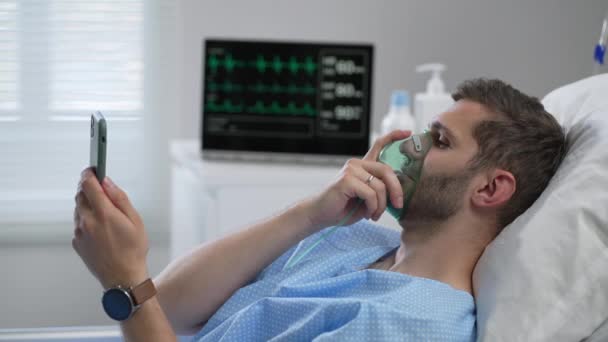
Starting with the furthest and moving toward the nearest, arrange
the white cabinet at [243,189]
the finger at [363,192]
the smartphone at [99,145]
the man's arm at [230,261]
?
the white cabinet at [243,189]
the man's arm at [230,261]
the finger at [363,192]
the smartphone at [99,145]

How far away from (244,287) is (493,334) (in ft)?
1.42

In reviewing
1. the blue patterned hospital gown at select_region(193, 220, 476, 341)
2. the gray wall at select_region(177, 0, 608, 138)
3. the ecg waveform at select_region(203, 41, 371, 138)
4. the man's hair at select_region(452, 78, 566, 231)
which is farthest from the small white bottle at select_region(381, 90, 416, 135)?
the man's hair at select_region(452, 78, 566, 231)

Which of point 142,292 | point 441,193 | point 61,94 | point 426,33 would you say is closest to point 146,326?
point 142,292

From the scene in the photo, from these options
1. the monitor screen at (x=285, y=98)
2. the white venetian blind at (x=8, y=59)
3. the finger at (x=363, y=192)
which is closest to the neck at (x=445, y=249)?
the finger at (x=363, y=192)

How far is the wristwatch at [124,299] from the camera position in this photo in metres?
1.20

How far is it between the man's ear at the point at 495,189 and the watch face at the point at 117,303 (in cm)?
56

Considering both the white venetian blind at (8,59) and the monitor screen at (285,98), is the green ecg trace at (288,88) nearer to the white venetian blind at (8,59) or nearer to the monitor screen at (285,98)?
the monitor screen at (285,98)

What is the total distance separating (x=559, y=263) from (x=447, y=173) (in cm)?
24

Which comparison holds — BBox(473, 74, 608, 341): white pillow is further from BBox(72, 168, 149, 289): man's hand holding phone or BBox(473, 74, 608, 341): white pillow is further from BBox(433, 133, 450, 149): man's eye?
BBox(72, 168, 149, 289): man's hand holding phone

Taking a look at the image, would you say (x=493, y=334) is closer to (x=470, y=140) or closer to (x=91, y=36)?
(x=470, y=140)

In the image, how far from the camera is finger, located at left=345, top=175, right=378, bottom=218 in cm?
138

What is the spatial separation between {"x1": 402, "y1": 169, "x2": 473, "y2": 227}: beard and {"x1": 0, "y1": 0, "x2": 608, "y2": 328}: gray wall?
1798 millimetres

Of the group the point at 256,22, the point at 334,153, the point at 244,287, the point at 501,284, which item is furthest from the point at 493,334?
the point at 256,22

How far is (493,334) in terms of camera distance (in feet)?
4.12
